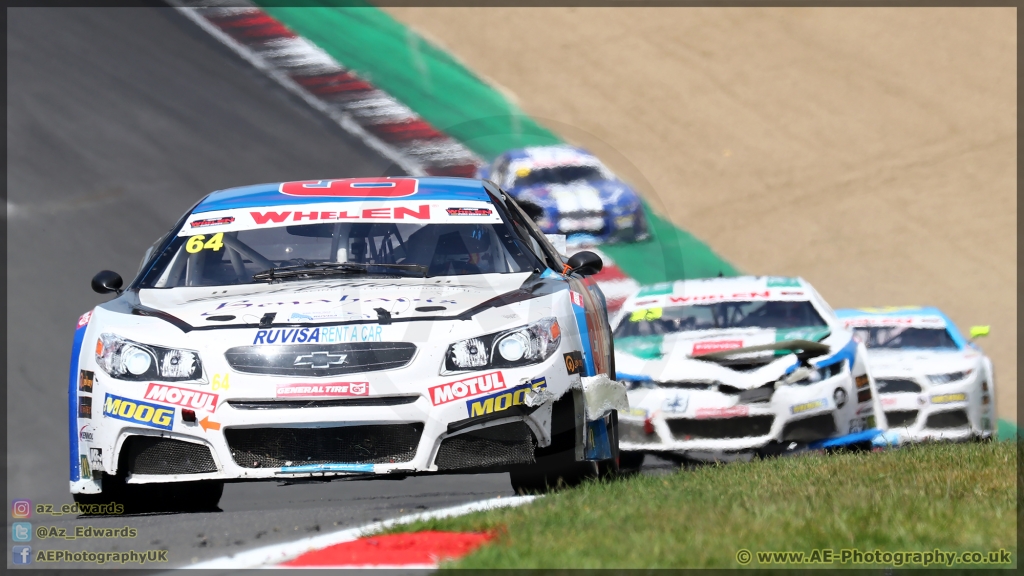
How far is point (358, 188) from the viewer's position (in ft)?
23.6

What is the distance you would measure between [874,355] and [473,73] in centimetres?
1394

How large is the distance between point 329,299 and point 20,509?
4.09 metres

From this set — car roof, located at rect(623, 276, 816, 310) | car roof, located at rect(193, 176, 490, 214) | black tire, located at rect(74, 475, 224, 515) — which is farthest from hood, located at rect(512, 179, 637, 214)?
black tire, located at rect(74, 475, 224, 515)

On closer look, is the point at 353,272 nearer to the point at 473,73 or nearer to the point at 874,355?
the point at 874,355

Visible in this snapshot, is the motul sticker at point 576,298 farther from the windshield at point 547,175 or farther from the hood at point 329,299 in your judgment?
the windshield at point 547,175

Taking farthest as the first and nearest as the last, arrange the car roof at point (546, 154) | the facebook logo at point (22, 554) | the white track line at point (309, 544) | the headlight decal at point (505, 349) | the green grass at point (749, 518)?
the car roof at point (546, 154)
the headlight decal at point (505, 349)
the facebook logo at point (22, 554)
the white track line at point (309, 544)
the green grass at point (749, 518)

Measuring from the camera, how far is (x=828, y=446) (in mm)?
9016

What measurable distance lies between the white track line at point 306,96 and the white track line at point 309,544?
15.0m

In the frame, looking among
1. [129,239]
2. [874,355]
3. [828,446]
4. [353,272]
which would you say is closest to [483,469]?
[353,272]

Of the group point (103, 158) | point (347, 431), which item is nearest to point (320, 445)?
point (347, 431)

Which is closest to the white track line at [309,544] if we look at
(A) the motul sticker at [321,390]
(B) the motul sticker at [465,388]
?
(B) the motul sticker at [465,388]

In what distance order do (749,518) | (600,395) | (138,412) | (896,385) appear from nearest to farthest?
(749,518), (138,412), (600,395), (896,385)

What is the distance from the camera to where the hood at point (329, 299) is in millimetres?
5801

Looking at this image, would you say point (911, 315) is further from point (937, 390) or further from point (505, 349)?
point (505, 349)
